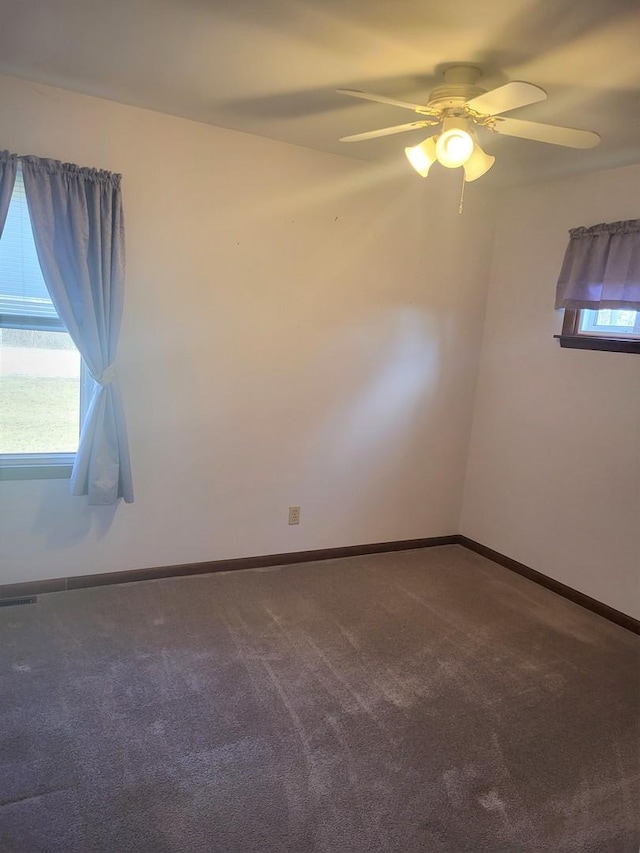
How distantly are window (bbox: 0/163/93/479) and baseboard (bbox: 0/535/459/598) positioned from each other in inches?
22.5

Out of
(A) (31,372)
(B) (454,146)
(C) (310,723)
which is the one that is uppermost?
(B) (454,146)

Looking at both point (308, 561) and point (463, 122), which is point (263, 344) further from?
point (463, 122)

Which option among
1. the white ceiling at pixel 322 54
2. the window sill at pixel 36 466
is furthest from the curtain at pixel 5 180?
the window sill at pixel 36 466

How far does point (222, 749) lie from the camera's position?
1.98 meters

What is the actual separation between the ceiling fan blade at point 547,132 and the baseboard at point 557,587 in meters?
2.36

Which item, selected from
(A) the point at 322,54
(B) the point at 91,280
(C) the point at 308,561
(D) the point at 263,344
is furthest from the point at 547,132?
(C) the point at 308,561

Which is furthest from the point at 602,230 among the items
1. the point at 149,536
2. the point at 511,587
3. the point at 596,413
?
the point at 149,536

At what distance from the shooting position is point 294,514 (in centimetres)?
354

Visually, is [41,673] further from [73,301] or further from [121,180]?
[121,180]

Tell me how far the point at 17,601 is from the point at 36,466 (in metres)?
0.67

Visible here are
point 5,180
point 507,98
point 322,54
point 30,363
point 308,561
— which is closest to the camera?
point 507,98

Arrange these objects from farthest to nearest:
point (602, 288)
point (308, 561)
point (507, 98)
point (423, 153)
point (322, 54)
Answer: point (308, 561), point (602, 288), point (423, 153), point (322, 54), point (507, 98)

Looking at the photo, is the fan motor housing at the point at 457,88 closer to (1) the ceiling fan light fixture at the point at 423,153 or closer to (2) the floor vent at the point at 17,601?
(1) the ceiling fan light fixture at the point at 423,153

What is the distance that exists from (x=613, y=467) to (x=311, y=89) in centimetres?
242
